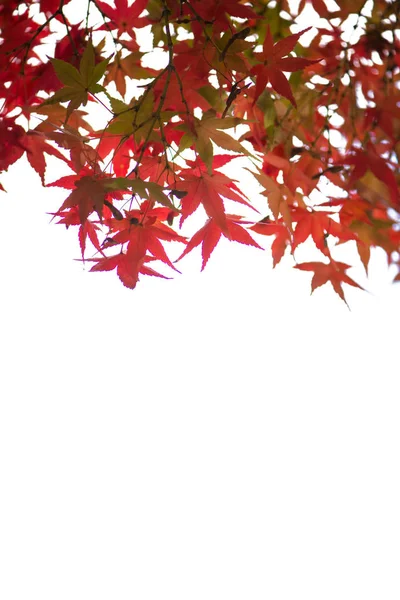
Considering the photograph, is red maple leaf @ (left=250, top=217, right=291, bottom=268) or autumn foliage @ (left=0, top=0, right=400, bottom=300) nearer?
autumn foliage @ (left=0, top=0, right=400, bottom=300)

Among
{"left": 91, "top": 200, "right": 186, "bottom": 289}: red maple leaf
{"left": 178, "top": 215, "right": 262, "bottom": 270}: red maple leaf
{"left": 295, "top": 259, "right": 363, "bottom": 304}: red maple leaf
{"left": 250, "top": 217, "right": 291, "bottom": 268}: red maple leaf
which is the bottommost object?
{"left": 91, "top": 200, "right": 186, "bottom": 289}: red maple leaf

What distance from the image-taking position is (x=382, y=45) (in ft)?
2.24

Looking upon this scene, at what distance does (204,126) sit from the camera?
48 centimetres

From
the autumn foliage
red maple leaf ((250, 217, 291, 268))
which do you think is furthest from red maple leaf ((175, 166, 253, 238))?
red maple leaf ((250, 217, 291, 268))

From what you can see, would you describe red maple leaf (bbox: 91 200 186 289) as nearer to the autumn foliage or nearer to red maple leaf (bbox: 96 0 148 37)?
the autumn foliage

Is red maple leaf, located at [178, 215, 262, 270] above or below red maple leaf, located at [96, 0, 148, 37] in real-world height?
below

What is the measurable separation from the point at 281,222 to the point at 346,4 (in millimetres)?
235

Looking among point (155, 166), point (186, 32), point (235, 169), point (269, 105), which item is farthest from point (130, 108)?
point (235, 169)

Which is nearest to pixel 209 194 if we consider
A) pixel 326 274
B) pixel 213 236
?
pixel 213 236

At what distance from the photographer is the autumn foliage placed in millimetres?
481

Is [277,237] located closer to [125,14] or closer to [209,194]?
[209,194]

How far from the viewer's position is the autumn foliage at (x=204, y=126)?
0.48 meters

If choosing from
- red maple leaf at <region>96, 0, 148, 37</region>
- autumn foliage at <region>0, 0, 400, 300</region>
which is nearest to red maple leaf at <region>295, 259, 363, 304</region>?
autumn foliage at <region>0, 0, 400, 300</region>

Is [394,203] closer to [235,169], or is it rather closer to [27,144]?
[27,144]
